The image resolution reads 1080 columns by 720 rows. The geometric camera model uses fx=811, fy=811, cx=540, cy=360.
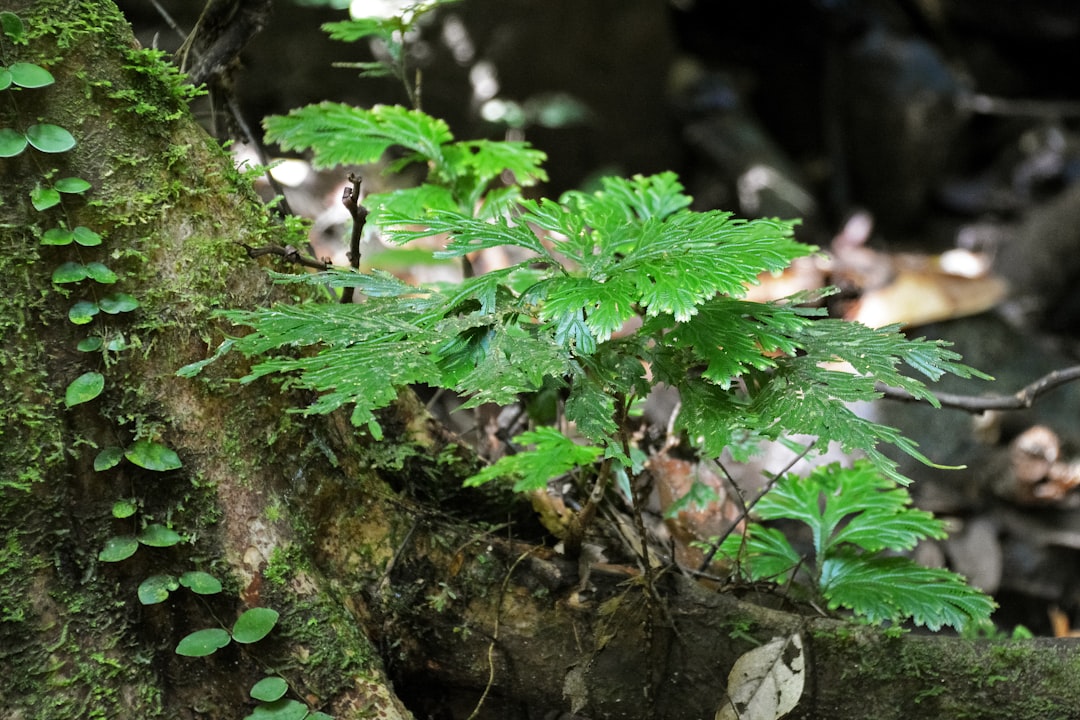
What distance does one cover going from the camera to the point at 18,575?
154 centimetres

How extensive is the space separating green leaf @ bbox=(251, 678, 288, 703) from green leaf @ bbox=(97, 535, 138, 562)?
0.36 metres

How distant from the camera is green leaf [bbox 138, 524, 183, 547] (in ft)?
5.24

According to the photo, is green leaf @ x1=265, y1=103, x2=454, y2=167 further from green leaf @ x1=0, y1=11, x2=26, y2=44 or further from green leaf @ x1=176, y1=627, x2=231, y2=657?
green leaf @ x1=176, y1=627, x2=231, y2=657

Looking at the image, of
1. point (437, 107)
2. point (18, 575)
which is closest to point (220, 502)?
point (18, 575)

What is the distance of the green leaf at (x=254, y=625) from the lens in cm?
159

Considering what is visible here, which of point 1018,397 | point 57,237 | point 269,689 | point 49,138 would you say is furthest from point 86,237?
point 1018,397

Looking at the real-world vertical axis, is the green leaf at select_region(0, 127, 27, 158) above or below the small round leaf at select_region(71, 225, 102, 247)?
above

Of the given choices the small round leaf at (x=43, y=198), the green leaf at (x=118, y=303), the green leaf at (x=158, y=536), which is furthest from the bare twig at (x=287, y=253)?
the green leaf at (x=158, y=536)

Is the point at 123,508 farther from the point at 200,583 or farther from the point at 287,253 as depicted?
the point at 287,253

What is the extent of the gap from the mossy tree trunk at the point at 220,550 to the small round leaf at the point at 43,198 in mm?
30

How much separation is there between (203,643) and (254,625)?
0.32 ft

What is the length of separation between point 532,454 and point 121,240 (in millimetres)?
923

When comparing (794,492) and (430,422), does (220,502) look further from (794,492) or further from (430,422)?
(794,492)

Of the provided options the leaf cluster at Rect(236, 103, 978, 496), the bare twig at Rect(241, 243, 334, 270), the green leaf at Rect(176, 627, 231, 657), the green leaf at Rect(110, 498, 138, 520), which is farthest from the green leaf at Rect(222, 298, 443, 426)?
the green leaf at Rect(176, 627, 231, 657)
